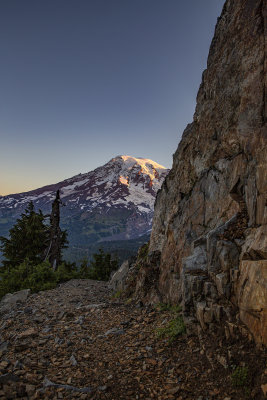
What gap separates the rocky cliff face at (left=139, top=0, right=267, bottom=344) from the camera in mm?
6008

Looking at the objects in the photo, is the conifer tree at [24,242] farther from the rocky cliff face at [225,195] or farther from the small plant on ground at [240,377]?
the small plant on ground at [240,377]

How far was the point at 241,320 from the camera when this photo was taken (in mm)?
5566

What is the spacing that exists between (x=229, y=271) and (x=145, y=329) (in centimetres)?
407

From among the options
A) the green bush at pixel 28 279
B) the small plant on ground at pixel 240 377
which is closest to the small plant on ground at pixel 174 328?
the small plant on ground at pixel 240 377

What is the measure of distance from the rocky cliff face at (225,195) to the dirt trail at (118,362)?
806mm

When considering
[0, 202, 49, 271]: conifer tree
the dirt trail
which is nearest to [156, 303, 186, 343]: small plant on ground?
the dirt trail

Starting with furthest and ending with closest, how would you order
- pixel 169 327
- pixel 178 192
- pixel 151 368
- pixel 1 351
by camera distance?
1. pixel 178 192
2. pixel 169 327
3. pixel 1 351
4. pixel 151 368

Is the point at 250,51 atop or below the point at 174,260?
atop

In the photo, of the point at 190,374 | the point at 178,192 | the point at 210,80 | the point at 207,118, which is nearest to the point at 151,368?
the point at 190,374

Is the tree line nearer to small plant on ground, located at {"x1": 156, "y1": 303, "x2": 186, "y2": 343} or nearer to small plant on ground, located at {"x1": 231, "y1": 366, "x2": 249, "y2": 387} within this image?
small plant on ground, located at {"x1": 156, "y1": 303, "x2": 186, "y2": 343}

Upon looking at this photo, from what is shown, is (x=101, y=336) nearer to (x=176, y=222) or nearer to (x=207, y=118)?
(x=176, y=222)

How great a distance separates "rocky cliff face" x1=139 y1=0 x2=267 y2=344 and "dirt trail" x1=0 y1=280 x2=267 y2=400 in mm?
806

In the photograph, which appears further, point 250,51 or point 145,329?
point 250,51

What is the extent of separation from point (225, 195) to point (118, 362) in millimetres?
7168
